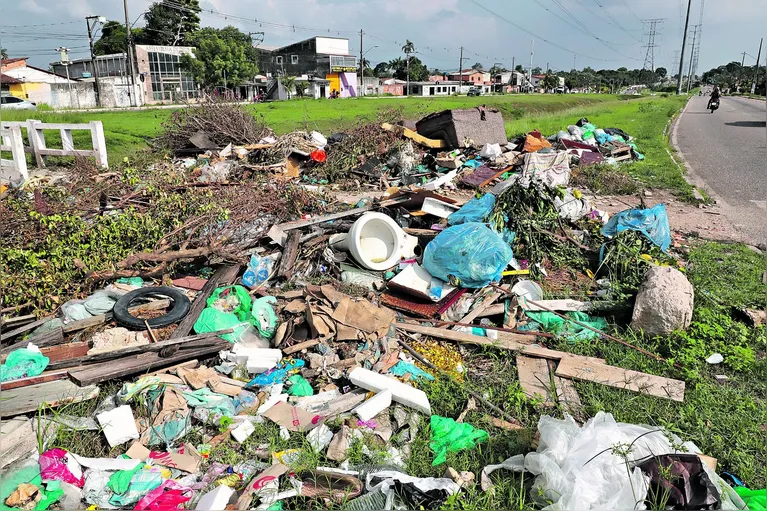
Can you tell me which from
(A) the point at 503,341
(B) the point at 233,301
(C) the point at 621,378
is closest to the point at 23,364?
(B) the point at 233,301

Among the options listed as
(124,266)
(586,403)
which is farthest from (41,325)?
(586,403)

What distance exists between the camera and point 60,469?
272 centimetres

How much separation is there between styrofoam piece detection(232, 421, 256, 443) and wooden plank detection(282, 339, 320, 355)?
93 centimetres

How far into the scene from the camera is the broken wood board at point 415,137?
12141 millimetres

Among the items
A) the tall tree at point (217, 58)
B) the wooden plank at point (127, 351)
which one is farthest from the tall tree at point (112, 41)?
the wooden plank at point (127, 351)

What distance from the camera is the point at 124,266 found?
16.6ft

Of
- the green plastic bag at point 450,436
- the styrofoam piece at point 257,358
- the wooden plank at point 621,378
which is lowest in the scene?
the green plastic bag at point 450,436

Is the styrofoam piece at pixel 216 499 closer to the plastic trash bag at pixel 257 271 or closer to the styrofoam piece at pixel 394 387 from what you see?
the styrofoam piece at pixel 394 387

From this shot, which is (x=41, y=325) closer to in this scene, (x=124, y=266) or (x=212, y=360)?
(x=124, y=266)

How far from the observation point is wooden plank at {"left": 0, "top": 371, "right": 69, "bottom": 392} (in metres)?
3.42

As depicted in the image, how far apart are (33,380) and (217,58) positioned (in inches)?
1631

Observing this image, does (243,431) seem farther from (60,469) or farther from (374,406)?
(60,469)

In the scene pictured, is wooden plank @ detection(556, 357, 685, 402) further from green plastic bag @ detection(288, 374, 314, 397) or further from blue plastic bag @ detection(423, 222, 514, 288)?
green plastic bag @ detection(288, 374, 314, 397)

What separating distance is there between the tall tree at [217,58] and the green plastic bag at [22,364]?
40.4m
